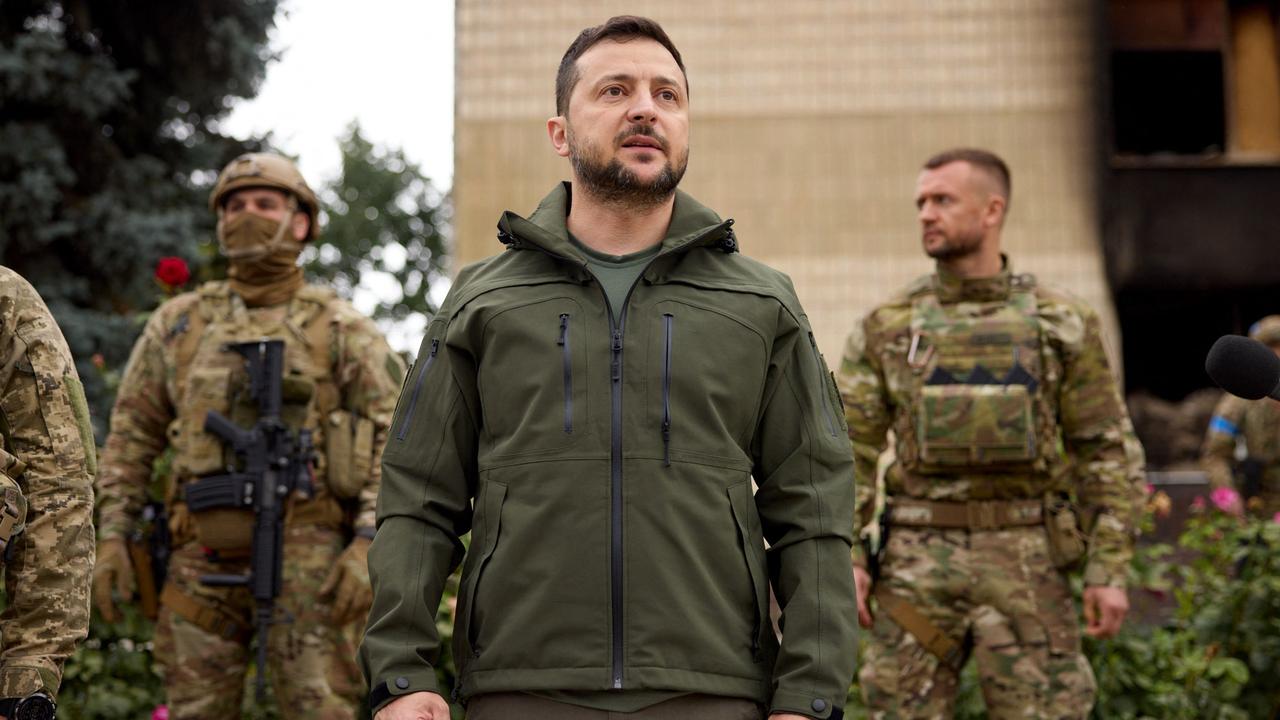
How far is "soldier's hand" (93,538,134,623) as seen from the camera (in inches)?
221

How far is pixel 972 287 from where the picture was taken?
18.7 ft

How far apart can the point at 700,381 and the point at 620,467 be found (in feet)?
0.76

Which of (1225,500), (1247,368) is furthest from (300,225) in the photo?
(1225,500)

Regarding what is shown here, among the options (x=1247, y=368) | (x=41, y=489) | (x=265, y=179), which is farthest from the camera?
(x=265, y=179)

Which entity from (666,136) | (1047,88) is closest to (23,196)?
(1047,88)

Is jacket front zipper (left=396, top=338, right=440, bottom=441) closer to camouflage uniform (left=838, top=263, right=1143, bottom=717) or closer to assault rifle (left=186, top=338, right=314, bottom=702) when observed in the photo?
assault rifle (left=186, top=338, right=314, bottom=702)

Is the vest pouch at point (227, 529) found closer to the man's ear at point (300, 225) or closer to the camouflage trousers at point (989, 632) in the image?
the man's ear at point (300, 225)

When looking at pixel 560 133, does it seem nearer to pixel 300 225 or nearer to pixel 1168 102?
pixel 300 225

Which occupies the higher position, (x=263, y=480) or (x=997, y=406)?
(x=997, y=406)

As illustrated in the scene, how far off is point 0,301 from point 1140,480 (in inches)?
155

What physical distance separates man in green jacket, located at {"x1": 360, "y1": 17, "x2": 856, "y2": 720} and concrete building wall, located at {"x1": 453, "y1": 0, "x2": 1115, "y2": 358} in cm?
1130

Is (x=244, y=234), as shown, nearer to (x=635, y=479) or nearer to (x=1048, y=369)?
(x=1048, y=369)

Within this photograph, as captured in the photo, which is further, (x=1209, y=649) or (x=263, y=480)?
(x=1209, y=649)

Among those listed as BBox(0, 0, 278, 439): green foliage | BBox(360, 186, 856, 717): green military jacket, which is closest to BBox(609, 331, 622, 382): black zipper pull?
BBox(360, 186, 856, 717): green military jacket
